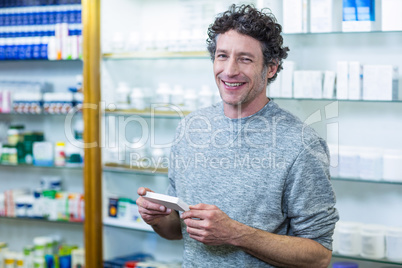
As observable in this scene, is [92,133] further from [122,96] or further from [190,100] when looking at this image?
[190,100]

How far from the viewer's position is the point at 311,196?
5.32 ft

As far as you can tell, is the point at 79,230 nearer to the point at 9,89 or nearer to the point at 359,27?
the point at 9,89

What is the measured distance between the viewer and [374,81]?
265cm

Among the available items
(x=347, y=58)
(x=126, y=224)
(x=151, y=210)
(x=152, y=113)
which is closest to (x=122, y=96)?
(x=152, y=113)

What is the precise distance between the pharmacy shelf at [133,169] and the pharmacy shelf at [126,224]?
1.18 feet

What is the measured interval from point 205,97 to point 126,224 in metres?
1.08

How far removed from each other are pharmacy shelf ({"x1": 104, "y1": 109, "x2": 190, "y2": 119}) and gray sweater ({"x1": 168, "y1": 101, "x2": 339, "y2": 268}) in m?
1.37

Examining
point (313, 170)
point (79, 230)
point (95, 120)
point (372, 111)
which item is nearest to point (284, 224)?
point (313, 170)

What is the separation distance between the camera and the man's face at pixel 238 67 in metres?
1.72

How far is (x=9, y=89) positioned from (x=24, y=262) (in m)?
1.37

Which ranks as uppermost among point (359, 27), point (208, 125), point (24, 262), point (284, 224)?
point (359, 27)

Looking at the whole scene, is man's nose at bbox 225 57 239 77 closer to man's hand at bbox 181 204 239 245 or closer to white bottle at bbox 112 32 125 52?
man's hand at bbox 181 204 239 245

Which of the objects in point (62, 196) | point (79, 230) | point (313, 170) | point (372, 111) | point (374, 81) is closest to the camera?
point (313, 170)

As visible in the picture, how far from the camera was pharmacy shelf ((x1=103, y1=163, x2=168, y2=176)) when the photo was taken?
334 centimetres
